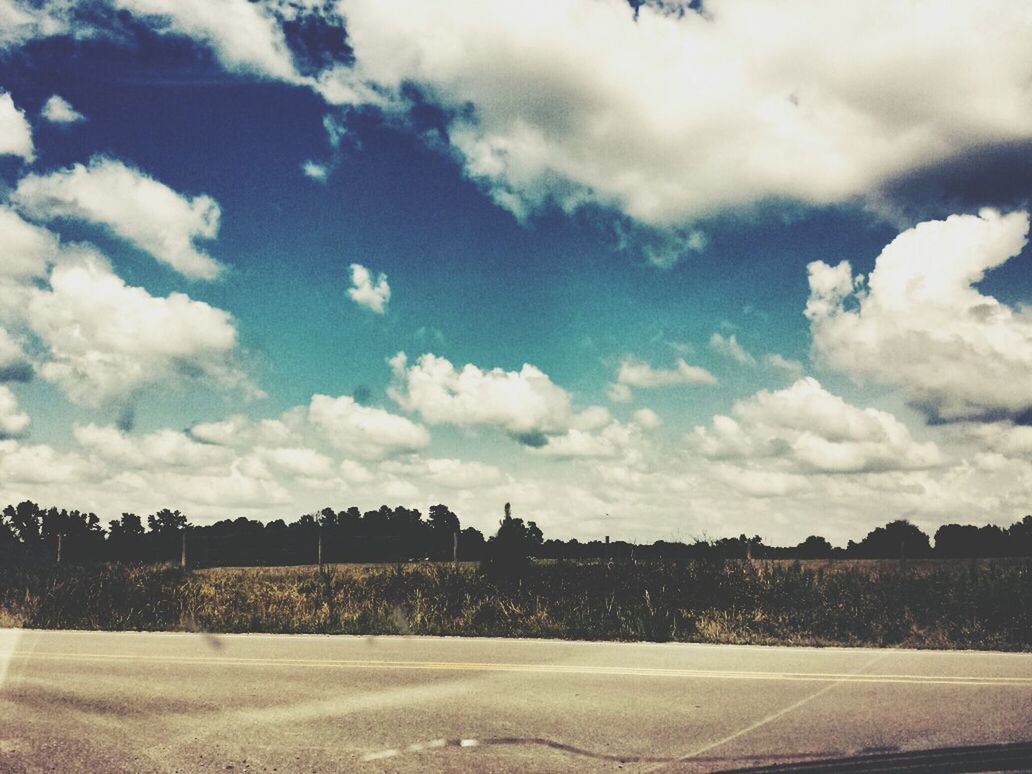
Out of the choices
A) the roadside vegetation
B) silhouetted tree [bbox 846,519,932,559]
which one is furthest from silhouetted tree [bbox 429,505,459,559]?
the roadside vegetation

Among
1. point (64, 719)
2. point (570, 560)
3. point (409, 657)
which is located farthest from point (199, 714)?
point (570, 560)

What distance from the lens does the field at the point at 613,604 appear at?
461 inches

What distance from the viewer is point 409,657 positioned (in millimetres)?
9945

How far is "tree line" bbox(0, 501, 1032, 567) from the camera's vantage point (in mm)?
17328

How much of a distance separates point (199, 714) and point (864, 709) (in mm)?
5705

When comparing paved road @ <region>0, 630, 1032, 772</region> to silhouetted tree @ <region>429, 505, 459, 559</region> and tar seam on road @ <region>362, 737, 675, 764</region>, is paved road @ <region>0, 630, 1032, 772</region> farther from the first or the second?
silhouetted tree @ <region>429, 505, 459, 559</region>

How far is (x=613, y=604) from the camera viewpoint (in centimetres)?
1377

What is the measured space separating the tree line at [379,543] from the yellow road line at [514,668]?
20.1 feet

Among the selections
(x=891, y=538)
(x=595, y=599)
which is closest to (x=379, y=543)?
(x=891, y=538)

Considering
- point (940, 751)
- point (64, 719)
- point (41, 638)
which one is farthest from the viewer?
point (41, 638)

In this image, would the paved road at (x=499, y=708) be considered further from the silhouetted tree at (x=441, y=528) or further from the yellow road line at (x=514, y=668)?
the silhouetted tree at (x=441, y=528)

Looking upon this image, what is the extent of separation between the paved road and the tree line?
615cm

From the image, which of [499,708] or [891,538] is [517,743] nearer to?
[499,708]

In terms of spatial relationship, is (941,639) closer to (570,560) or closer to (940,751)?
(940,751)
